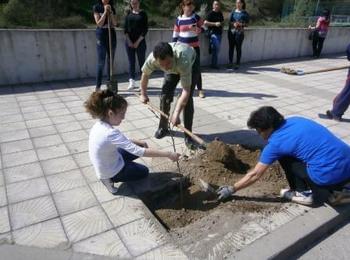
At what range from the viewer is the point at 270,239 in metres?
2.72

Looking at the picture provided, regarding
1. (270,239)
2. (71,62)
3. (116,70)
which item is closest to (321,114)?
(270,239)

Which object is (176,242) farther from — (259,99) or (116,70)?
(116,70)

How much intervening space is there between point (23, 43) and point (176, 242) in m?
6.10

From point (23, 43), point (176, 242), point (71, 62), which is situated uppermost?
point (23, 43)

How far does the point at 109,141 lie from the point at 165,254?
3.69 feet

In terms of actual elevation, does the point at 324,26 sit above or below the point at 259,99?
above

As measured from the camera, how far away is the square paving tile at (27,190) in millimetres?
3225

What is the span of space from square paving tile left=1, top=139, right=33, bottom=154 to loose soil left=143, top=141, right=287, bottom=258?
1.97m

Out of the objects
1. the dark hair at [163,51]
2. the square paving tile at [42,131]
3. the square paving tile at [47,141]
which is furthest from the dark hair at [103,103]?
the square paving tile at [42,131]

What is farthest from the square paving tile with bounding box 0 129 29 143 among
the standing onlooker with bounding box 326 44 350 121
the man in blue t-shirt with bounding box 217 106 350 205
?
the standing onlooker with bounding box 326 44 350 121

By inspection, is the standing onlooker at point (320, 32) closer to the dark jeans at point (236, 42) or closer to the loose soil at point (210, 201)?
Answer: the dark jeans at point (236, 42)

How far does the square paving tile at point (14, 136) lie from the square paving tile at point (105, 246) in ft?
8.19

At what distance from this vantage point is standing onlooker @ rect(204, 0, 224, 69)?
843cm

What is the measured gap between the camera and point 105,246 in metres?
2.63
